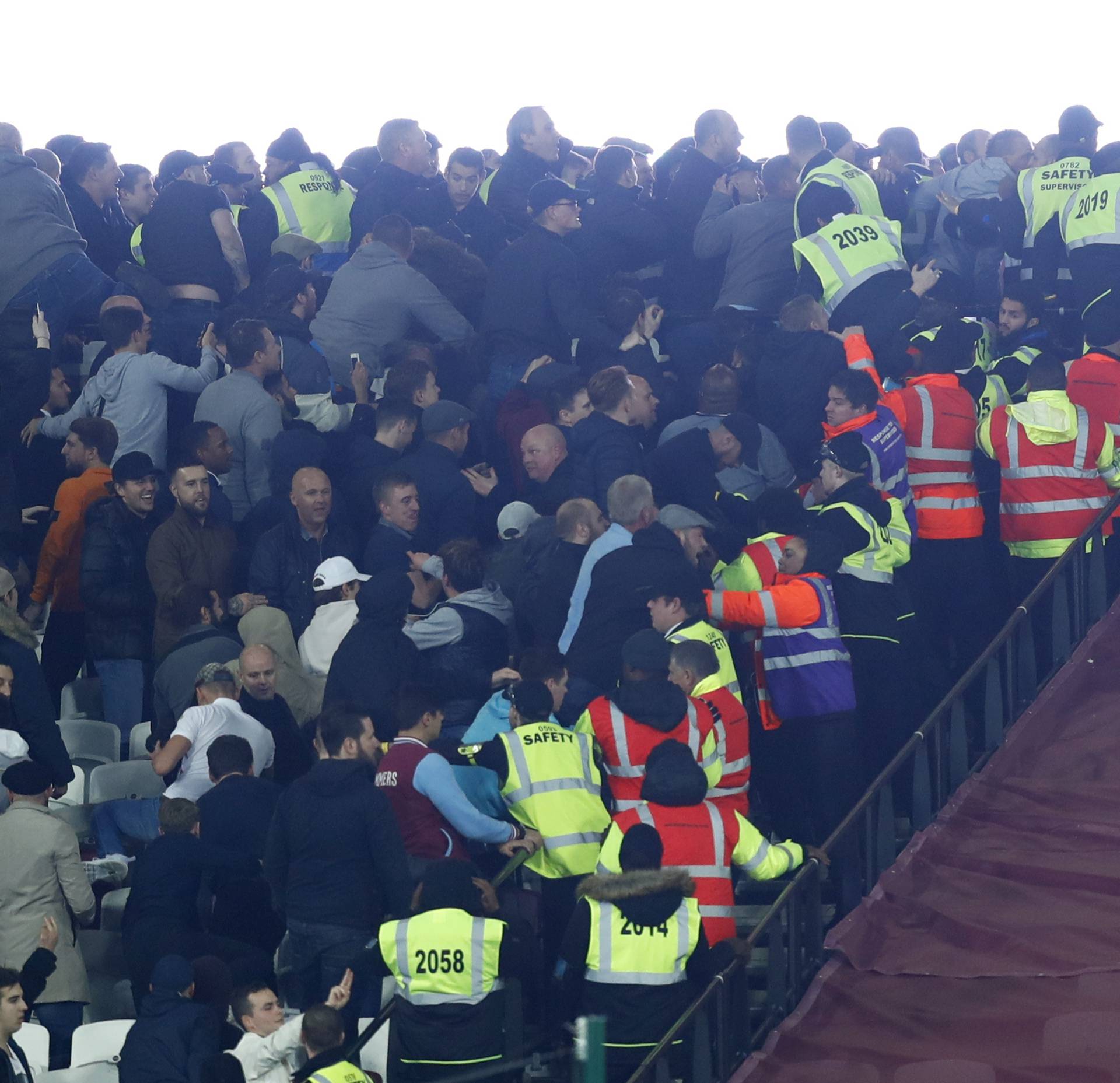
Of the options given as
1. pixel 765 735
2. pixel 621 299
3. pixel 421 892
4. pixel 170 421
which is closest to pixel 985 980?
pixel 765 735

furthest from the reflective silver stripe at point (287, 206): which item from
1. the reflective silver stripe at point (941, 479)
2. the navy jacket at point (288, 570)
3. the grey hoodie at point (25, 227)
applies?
the reflective silver stripe at point (941, 479)

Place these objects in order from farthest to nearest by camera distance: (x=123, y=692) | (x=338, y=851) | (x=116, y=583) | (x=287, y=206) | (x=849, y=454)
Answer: (x=287, y=206) → (x=123, y=692) → (x=116, y=583) → (x=849, y=454) → (x=338, y=851)

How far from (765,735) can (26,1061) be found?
331cm

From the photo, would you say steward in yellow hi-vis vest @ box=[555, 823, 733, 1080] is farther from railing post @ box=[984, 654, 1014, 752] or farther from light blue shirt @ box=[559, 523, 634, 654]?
railing post @ box=[984, 654, 1014, 752]

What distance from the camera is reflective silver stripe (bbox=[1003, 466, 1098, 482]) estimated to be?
870 centimetres

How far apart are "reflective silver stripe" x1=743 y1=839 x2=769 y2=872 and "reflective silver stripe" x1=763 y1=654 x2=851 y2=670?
1.06 metres

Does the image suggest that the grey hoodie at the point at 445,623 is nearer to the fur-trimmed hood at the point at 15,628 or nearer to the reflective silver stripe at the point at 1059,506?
the fur-trimmed hood at the point at 15,628

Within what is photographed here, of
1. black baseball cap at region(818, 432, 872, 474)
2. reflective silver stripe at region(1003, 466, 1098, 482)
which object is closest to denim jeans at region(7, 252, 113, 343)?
black baseball cap at region(818, 432, 872, 474)

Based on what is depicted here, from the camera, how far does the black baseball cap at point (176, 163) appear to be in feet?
38.6

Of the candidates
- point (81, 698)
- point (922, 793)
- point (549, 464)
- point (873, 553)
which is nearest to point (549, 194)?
point (549, 464)

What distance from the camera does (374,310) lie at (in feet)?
33.3

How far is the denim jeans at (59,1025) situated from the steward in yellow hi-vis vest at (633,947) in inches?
80.5

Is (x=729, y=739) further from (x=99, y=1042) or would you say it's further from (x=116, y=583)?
(x=116, y=583)

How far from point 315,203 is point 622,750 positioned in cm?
629
